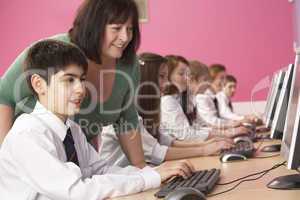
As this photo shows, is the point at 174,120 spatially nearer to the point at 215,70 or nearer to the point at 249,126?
the point at 249,126

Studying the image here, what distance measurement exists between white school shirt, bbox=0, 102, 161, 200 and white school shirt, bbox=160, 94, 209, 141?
1.32 metres

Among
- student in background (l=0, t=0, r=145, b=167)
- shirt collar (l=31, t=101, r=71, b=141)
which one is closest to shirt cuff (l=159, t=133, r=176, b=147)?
student in background (l=0, t=0, r=145, b=167)

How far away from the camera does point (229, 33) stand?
4.11 metres

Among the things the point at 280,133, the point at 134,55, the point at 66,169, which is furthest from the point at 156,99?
the point at 66,169

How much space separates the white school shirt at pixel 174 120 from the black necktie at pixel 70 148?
1265 millimetres

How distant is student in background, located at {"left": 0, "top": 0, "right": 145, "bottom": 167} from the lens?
1.48m

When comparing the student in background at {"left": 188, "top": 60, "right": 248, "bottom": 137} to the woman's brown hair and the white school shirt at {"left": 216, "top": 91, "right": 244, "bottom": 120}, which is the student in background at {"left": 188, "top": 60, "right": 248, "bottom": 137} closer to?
the white school shirt at {"left": 216, "top": 91, "right": 244, "bottom": 120}

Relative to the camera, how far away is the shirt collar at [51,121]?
1211 mm

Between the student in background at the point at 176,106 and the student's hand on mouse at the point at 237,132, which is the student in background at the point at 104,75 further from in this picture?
the student's hand on mouse at the point at 237,132

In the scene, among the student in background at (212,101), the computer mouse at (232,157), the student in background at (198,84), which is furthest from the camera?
the student in background at (212,101)

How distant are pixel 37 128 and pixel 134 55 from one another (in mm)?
597

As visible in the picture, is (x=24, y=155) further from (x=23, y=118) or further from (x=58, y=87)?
(x=58, y=87)

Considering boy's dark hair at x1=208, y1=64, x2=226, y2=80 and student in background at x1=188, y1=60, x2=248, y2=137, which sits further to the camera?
boy's dark hair at x1=208, y1=64, x2=226, y2=80

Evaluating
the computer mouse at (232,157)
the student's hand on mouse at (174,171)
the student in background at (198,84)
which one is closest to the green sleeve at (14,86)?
the student's hand on mouse at (174,171)
